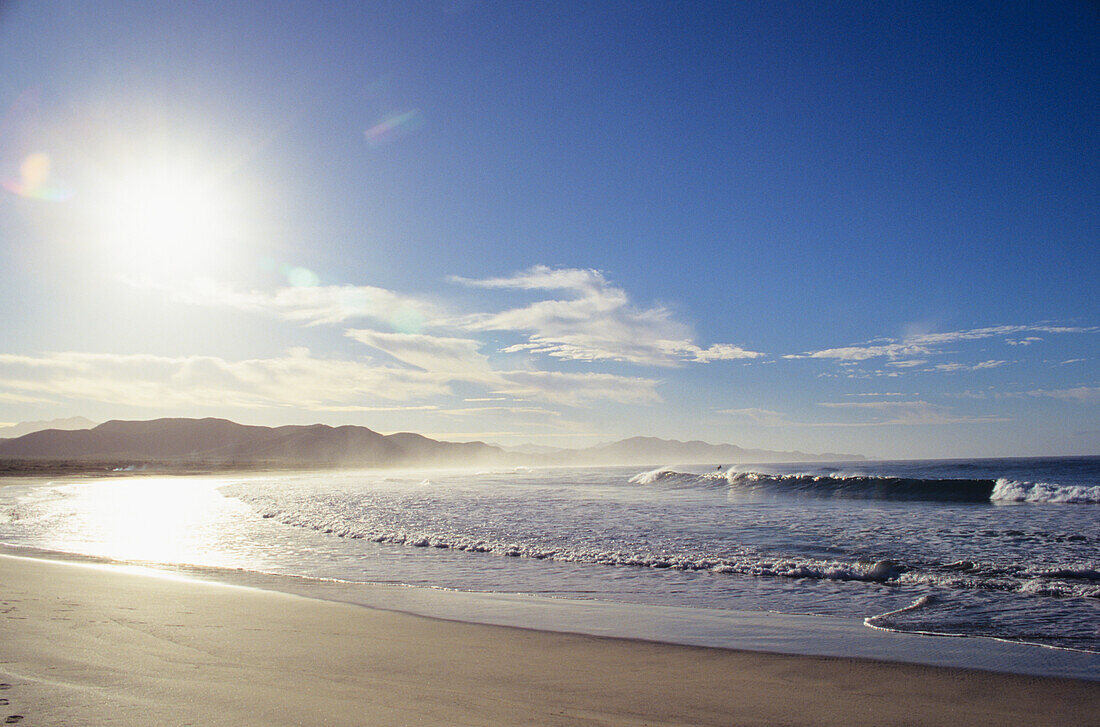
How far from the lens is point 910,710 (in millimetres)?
4355

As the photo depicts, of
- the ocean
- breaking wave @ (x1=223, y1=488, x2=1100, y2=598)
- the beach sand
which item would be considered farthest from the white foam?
the beach sand

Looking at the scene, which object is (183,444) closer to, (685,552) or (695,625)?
(685,552)

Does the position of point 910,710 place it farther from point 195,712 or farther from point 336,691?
point 195,712

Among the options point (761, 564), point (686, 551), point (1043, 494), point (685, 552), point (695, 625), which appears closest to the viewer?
point (695, 625)

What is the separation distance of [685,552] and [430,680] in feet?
27.9

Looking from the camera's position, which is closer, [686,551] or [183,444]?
[686,551]

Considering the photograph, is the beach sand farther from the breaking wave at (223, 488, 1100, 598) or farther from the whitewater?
the breaking wave at (223, 488, 1100, 598)

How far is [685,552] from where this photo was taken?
1223cm

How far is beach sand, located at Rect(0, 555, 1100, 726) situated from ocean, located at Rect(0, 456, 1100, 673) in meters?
2.28

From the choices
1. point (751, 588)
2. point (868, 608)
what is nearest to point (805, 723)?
point (868, 608)

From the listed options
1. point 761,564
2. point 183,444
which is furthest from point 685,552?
point 183,444

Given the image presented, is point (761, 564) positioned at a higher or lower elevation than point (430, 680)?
lower

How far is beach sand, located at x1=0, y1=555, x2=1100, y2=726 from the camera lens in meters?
3.89

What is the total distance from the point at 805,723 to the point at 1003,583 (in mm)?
7436
